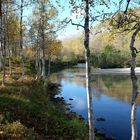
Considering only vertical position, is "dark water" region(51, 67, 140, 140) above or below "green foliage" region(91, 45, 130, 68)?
below

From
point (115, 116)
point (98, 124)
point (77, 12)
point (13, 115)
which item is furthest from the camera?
point (115, 116)

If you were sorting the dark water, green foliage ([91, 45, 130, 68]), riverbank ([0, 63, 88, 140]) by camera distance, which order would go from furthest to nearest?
green foliage ([91, 45, 130, 68]), the dark water, riverbank ([0, 63, 88, 140])

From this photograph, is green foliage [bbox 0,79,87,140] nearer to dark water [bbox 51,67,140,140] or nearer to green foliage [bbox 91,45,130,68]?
dark water [bbox 51,67,140,140]

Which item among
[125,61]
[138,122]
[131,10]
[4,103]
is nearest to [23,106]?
[4,103]

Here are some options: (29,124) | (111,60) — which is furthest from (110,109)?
(111,60)

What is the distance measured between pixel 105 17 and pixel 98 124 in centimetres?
2008

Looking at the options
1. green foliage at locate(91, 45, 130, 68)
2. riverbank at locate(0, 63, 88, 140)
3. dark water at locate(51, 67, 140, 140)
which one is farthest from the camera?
green foliage at locate(91, 45, 130, 68)

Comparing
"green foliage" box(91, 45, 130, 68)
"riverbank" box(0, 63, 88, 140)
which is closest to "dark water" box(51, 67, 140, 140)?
"riverbank" box(0, 63, 88, 140)

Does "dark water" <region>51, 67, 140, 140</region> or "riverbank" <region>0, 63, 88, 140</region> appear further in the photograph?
"dark water" <region>51, 67, 140, 140</region>

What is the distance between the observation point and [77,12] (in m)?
20.3

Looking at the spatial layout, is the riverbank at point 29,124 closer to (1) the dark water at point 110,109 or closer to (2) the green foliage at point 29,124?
(2) the green foliage at point 29,124

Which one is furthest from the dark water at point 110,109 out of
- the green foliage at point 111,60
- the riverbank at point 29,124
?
the green foliage at point 111,60

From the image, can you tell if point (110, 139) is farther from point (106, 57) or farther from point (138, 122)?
point (106, 57)

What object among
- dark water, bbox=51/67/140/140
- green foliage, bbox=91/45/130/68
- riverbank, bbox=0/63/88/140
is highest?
green foliage, bbox=91/45/130/68
